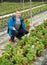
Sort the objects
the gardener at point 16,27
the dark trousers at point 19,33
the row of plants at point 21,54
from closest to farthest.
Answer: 1. the row of plants at point 21,54
2. the gardener at point 16,27
3. the dark trousers at point 19,33

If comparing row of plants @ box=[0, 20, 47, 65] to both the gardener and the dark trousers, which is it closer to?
the gardener

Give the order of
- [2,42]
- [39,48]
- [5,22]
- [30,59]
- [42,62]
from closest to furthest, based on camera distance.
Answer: [30,59] → [42,62] → [39,48] → [2,42] → [5,22]

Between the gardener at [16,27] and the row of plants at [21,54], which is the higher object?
the row of plants at [21,54]

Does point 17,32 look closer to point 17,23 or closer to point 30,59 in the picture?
point 17,23

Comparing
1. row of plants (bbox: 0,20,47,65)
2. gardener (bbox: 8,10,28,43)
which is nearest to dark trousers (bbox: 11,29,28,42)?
gardener (bbox: 8,10,28,43)

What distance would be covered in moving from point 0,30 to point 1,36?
1468mm

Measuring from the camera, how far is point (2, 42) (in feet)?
40.1

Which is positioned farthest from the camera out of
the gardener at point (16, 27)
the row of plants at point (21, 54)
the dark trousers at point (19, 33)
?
the dark trousers at point (19, 33)

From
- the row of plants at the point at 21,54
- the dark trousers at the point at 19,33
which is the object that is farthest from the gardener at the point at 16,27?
the row of plants at the point at 21,54

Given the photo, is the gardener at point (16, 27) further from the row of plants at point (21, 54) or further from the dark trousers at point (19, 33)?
the row of plants at point (21, 54)

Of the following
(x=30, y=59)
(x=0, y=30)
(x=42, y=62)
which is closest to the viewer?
(x=30, y=59)

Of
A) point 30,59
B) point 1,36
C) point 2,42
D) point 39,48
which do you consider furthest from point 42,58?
point 1,36

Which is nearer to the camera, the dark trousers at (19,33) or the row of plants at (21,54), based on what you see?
the row of plants at (21,54)

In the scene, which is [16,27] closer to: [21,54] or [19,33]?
[19,33]
